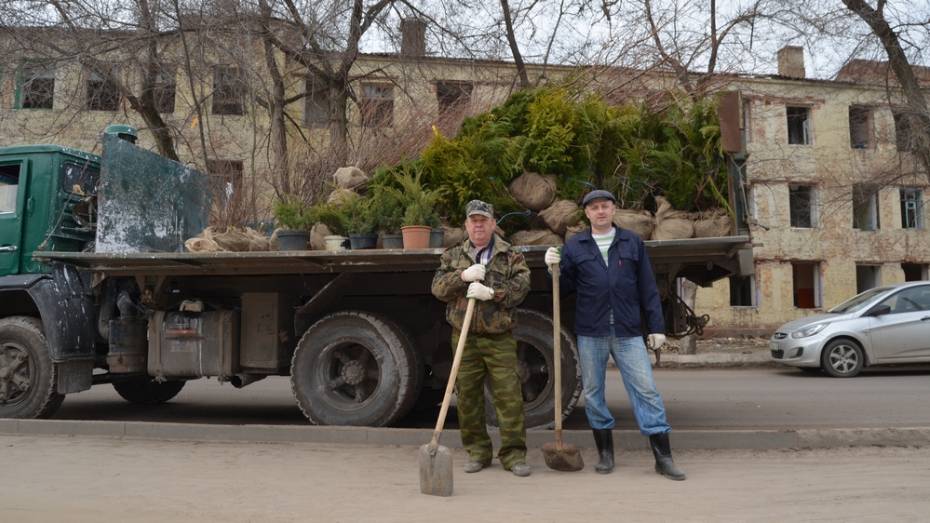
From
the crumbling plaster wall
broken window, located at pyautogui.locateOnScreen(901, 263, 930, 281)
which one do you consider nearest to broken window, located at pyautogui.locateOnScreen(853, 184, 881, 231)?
the crumbling plaster wall

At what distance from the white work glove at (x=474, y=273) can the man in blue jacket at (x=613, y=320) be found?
0.48 metres

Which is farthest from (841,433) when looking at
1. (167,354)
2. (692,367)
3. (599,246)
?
(692,367)

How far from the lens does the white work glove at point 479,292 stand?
14.6 ft

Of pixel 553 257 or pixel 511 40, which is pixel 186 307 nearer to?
pixel 553 257

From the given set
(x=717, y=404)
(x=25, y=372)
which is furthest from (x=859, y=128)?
(x=25, y=372)

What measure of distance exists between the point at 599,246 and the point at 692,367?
10.4 metres

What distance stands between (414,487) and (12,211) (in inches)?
203

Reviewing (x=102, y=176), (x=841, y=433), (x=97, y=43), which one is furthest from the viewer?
(x=97, y=43)

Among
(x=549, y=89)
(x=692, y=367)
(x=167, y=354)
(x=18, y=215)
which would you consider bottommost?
(x=692, y=367)

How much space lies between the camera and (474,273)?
4.52 m

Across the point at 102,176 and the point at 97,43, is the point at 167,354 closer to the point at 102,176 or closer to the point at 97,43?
the point at 102,176

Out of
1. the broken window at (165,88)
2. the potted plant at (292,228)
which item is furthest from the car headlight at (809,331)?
the broken window at (165,88)

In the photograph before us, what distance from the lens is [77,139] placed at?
16.2 m

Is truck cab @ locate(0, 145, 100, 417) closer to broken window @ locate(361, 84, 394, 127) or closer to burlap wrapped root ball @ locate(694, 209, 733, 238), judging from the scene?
broken window @ locate(361, 84, 394, 127)
